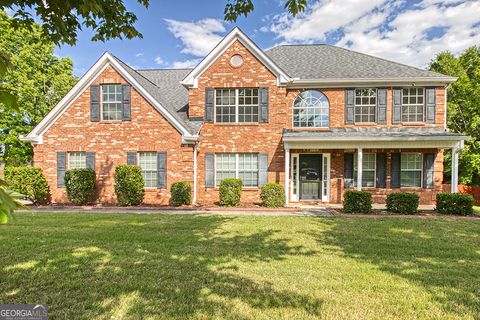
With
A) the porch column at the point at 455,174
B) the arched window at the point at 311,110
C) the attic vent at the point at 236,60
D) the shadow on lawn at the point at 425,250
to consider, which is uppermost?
the attic vent at the point at 236,60

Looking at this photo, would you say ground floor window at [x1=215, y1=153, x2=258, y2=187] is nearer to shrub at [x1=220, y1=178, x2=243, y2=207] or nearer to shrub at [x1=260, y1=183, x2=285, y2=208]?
shrub at [x1=220, y1=178, x2=243, y2=207]

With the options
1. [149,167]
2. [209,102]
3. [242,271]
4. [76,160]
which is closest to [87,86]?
[76,160]

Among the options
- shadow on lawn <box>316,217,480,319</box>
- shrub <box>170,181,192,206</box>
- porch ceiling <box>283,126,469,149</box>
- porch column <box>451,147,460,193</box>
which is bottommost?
shadow on lawn <box>316,217,480,319</box>

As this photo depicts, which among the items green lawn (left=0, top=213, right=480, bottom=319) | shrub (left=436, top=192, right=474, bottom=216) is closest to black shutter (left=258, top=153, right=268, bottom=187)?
green lawn (left=0, top=213, right=480, bottom=319)

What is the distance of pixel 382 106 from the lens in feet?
44.8

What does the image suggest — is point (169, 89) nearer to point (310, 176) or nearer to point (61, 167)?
point (61, 167)

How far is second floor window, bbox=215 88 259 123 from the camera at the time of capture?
13.6 metres

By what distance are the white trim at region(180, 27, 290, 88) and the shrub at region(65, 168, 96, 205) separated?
643cm

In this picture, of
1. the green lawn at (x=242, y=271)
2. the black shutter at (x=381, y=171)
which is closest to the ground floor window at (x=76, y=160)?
the green lawn at (x=242, y=271)

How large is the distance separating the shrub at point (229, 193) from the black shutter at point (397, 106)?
28.2ft

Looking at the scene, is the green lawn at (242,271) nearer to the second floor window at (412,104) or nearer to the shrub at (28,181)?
the shrub at (28,181)

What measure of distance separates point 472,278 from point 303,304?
3193 millimetres

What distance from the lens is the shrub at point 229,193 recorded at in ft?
40.5

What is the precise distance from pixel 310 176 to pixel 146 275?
10.8 meters
